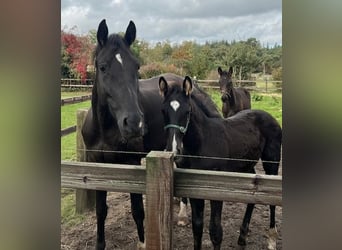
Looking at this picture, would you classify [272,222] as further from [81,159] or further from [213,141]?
[81,159]

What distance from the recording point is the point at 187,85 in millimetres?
1159

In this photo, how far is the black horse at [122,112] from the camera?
3.92ft

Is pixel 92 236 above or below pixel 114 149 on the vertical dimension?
below

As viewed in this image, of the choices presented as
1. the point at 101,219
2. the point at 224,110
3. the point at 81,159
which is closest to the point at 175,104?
the point at 224,110

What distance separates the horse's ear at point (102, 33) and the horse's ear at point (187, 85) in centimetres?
29

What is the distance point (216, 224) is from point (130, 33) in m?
0.69

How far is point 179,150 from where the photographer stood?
120 cm

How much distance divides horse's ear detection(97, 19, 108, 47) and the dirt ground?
55cm

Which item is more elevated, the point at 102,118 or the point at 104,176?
the point at 102,118

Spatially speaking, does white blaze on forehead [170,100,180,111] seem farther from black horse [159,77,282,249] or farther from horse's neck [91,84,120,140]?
horse's neck [91,84,120,140]
